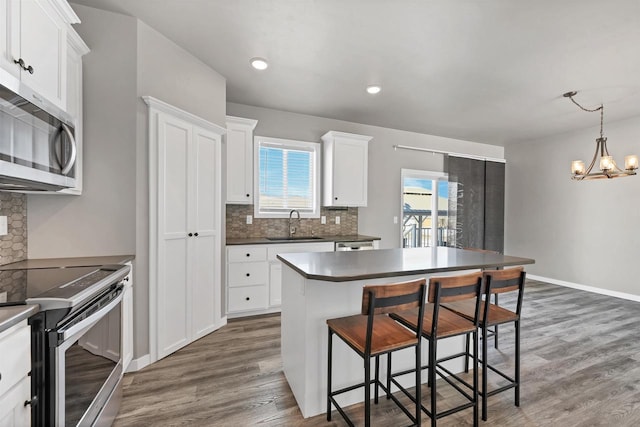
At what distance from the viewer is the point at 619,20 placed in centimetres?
214

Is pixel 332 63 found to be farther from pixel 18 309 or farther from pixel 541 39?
pixel 18 309

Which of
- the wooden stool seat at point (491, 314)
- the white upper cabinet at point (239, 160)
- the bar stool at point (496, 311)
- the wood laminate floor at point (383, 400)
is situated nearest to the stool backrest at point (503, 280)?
the bar stool at point (496, 311)

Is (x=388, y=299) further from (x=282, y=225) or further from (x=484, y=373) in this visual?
(x=282, y=225)

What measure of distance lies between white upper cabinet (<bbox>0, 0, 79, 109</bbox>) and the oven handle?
41.1 inches

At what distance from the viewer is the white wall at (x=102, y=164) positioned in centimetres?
208

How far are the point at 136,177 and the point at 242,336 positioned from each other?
1.81 metres

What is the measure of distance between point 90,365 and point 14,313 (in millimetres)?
550

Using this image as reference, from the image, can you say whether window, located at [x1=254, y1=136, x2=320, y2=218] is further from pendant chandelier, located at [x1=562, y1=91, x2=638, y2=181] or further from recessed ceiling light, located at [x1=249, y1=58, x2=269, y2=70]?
pendant chandelier, located at [x1=562, y1=91, x2=638, y2=181]

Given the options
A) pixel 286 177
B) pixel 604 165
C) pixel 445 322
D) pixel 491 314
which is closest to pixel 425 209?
pixel 604 165

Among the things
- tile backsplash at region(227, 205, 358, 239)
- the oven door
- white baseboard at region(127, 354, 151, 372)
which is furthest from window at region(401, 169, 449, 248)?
the oven door

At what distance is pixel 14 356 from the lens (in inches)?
39.1

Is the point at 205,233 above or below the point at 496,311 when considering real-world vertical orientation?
above

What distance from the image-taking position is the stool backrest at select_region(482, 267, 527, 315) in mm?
1732

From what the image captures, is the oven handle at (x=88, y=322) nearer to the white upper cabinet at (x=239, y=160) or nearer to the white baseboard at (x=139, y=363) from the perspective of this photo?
the white baseboard at (x=139, y=363)
